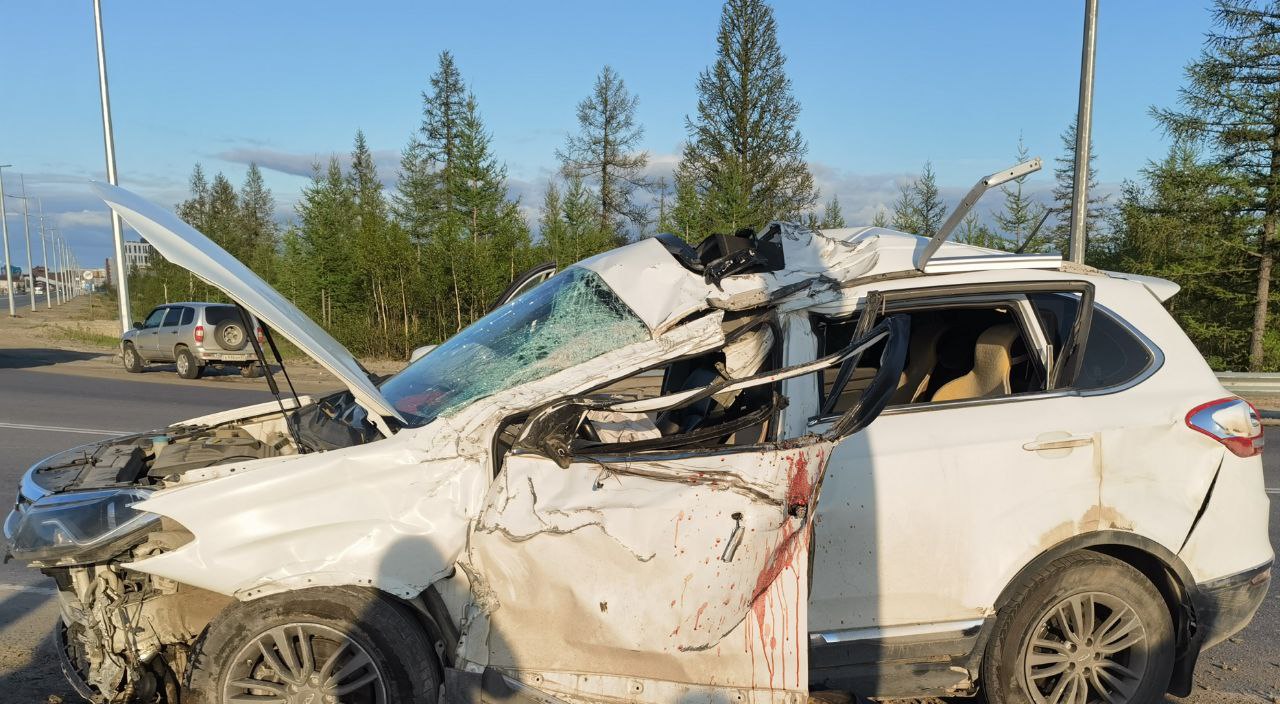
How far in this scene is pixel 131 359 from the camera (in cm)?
1939

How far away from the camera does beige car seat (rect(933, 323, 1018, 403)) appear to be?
3.49m

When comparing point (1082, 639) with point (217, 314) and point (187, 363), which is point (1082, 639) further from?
point (187, 363)

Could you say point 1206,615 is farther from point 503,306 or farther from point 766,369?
point 503,306

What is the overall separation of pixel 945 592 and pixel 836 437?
91cm

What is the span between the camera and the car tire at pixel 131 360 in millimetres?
19266

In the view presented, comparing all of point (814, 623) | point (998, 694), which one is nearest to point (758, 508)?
point (814, 623)

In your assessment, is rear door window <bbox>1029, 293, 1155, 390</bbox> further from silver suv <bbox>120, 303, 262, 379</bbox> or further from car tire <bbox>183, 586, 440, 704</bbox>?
silver suv <bbox>120, 303, 262, 379</bbox>

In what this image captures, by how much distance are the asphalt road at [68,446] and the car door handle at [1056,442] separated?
4.61 ft

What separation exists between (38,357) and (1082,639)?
25245 mm

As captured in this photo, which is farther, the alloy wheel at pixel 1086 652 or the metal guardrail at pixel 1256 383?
the metal guardrail at pixel 1256 383

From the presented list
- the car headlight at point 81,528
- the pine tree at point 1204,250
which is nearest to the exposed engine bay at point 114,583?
the car headlight at point 81,528

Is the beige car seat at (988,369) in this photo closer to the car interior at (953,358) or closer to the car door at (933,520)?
the car interior at (953,358)

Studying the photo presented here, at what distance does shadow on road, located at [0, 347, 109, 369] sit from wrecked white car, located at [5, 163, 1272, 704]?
66.0ft

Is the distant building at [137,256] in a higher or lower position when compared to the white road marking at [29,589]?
higher
